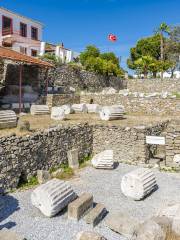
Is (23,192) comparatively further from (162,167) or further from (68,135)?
(162,167)

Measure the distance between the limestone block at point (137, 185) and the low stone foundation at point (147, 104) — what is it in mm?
12067

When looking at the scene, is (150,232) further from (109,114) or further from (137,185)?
(109,114)

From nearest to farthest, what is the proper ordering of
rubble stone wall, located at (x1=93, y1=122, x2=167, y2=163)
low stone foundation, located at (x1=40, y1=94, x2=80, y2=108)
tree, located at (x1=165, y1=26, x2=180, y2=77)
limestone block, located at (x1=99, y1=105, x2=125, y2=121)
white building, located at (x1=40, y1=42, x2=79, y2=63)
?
rubble stone wall, located at (x1=93, y1=122, x2=167, y2=163)
limestone block, located at (x1=99, y1=105, x2=125, y2=121)
low stone foundation, located at (x1=40, y1=94, x2=80, y2=108)
white building, located at (x1=40, y1=42, x2=79, y2=63)
tree, located at (x1=165, y1=26, x2=180, y2=77)

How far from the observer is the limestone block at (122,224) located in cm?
745

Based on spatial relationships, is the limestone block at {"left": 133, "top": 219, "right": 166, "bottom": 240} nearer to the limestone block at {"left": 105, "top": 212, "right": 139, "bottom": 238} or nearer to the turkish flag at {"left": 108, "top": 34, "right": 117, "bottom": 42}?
the limestone block at {"left": 105, "top": 212, "right": 139, "bottom": 238}

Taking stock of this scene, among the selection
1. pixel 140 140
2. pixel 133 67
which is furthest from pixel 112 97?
pixel 133 67

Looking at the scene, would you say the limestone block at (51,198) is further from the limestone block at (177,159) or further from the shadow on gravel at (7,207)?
the limestone block at (177,159)

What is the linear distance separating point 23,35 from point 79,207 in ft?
96.5

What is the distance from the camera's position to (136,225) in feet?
24.4

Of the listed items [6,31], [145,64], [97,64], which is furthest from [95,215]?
[145,64]

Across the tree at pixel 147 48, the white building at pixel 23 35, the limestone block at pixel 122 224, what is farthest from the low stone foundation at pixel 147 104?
the tree at pixel 147 48

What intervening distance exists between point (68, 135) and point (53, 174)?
1919mm

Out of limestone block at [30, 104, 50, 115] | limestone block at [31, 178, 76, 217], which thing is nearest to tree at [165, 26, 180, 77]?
limestone block at [30, 104, 50, 115]

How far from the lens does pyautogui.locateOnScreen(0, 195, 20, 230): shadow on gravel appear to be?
312 inches
